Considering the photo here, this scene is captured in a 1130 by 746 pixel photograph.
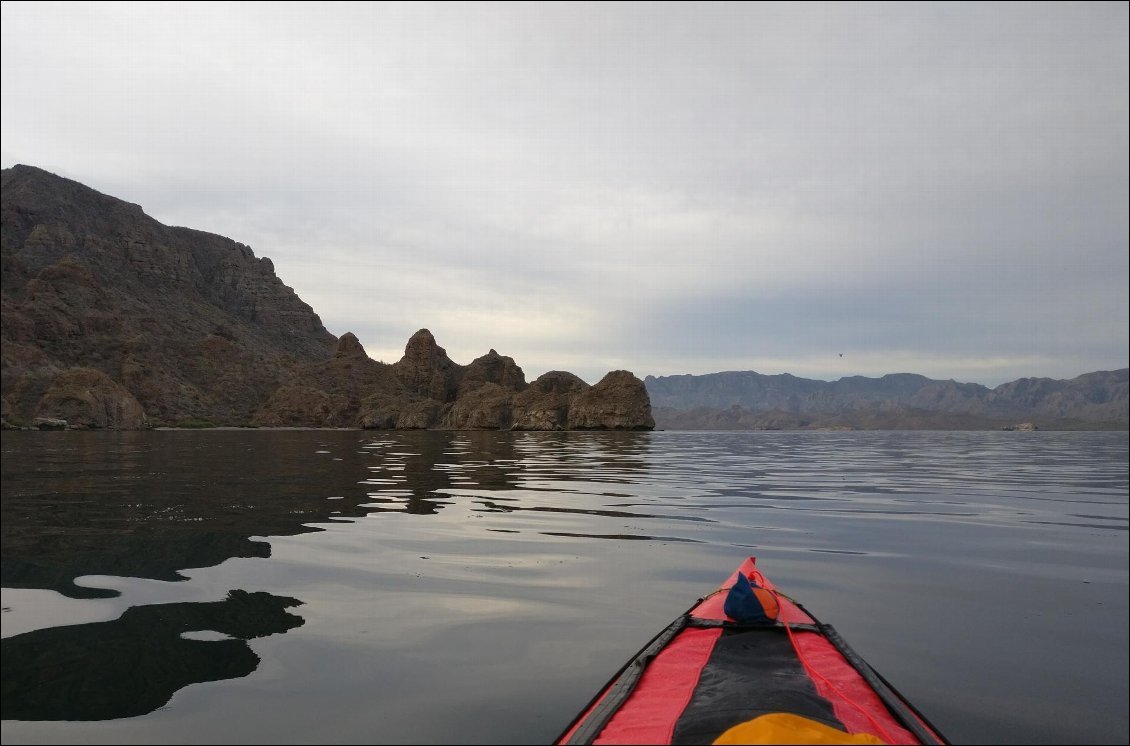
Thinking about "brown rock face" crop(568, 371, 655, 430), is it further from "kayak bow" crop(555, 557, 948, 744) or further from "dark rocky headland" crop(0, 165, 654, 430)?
"kayak bow" crop(555, 557, 948, 744)

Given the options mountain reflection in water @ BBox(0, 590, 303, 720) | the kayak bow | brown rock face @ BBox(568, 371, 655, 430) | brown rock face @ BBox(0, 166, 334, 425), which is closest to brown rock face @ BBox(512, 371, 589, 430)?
brown rock face @ BBox(568, 371, 655, 430)

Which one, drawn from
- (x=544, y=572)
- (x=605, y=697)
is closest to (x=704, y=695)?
(x=605, y=697)

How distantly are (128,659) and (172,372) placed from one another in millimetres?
171934

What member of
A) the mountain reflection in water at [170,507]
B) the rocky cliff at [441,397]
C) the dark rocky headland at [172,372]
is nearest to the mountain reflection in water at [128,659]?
the mountain reflection in water at [170,507]

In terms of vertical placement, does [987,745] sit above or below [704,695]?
below

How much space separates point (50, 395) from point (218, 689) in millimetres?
119460

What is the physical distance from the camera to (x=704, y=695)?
4398 millimetres

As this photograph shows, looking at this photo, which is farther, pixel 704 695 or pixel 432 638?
pixel 432 638

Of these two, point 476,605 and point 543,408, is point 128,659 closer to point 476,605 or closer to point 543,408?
point 476,605

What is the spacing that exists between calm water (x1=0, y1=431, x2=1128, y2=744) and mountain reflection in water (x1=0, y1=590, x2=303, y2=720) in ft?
0.10

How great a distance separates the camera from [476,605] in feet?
25.8

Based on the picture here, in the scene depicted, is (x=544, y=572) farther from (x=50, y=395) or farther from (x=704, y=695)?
(x=50, y=395)

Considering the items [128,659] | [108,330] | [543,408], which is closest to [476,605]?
[128,659]

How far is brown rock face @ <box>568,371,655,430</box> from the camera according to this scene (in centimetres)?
12606
